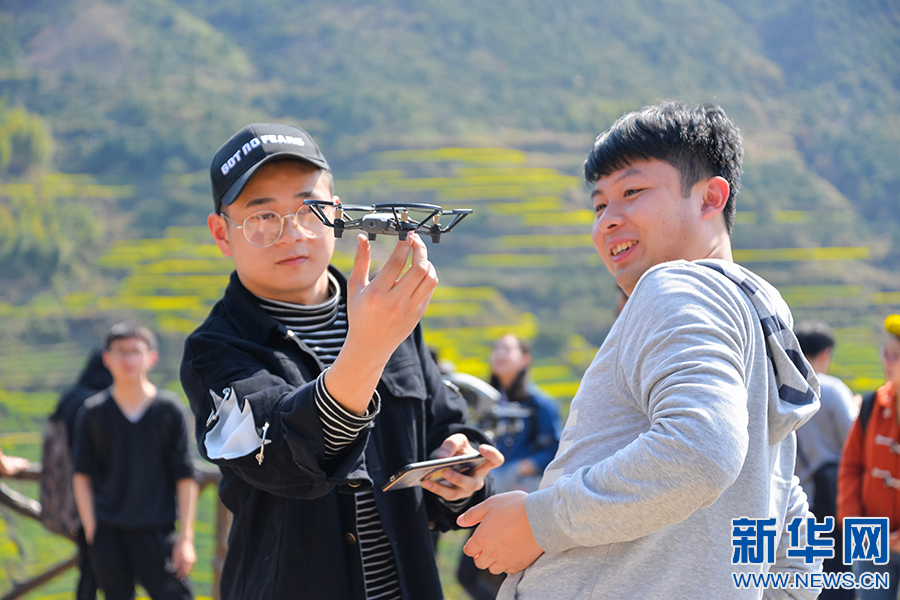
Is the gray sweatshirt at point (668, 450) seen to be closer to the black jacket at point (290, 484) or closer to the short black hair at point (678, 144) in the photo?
the short black hair at point (678, 144)

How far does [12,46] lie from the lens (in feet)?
111

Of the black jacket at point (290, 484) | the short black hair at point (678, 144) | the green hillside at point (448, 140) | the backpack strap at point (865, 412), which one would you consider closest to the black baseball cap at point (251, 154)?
the black jacket at point (290, 484)

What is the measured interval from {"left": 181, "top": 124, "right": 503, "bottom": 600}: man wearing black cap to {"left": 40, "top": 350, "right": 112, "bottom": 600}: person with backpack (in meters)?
3.50

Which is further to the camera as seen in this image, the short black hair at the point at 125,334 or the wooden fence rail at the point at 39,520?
the wooden fence rail at the point at 39,520

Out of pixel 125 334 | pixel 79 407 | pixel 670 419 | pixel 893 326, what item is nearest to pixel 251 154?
pixel 670 419

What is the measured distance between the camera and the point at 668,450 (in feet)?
3.52

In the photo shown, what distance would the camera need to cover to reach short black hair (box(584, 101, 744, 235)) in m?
1.43

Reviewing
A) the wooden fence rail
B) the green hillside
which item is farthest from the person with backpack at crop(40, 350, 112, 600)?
the green hillside

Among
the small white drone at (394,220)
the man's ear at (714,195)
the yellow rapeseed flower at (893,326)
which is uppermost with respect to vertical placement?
the yellow rapeseed flower at (893,326)

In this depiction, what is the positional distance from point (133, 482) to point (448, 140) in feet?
93.9

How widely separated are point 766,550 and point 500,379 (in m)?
4.02

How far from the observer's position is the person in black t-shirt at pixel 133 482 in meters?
4.12

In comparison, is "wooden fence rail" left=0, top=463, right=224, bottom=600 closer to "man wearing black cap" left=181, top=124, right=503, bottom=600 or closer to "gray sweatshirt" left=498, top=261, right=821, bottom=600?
"man wearing black cap" left=181, top=124, right=503, bottom=600

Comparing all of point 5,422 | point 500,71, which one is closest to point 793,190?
point 500,71
